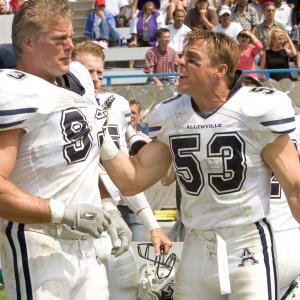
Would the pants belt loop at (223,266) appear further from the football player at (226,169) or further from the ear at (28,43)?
the ear at (28,43)

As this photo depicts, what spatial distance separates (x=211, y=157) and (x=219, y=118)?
0.17m

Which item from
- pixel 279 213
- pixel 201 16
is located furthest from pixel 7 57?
pixel 201 16

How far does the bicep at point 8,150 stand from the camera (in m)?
3.50

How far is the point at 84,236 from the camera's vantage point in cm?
372

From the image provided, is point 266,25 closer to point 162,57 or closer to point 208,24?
point 208,24

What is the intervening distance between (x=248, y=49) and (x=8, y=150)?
8.37 m

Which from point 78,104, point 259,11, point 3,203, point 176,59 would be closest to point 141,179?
point 78,104

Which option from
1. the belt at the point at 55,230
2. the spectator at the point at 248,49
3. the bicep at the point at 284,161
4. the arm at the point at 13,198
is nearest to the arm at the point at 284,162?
the bicep at the point at 284,161

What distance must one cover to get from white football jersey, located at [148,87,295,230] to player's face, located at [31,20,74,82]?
0.67 metres

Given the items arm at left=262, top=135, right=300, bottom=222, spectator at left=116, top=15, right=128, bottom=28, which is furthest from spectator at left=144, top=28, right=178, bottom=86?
arm at left=262, top=135, right=300, bottom=222

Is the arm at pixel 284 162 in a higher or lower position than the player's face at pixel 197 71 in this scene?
lower

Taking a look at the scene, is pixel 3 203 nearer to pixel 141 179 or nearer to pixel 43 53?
pixel 43 53

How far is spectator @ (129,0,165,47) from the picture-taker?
13489 millimetres

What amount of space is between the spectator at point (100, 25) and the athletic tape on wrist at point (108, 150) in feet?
32.2
